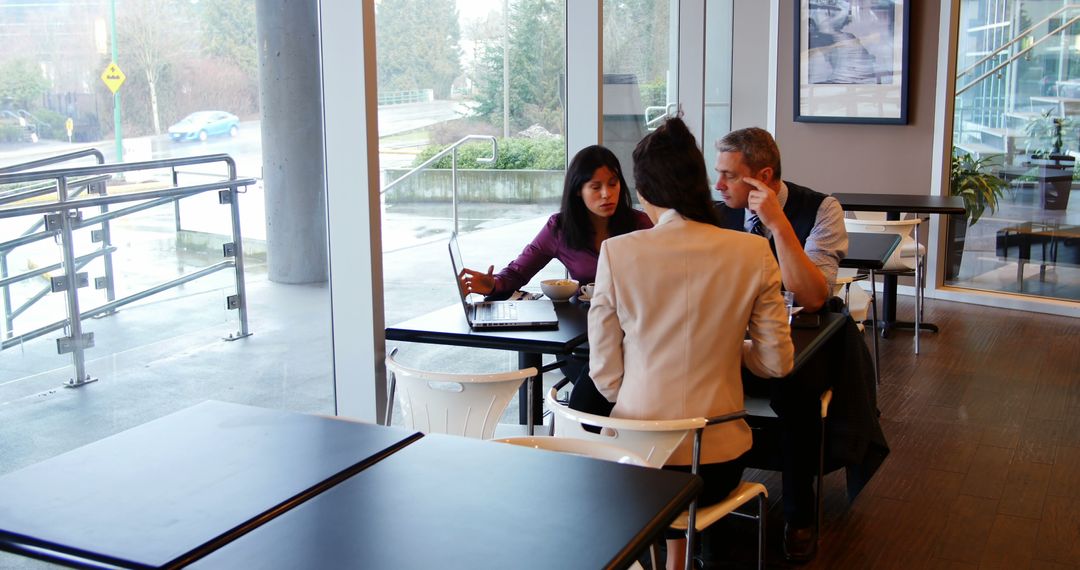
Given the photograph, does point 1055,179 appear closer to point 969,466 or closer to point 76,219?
point 969,466

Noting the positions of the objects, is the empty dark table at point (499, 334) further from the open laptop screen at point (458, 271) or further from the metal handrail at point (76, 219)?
the metal handrail at point (76, 219)

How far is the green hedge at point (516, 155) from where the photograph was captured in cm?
434

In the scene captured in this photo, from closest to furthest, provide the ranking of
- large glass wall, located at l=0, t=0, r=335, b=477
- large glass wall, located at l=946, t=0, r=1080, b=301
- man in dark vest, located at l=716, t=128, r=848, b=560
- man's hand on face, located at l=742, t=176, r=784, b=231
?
large glass wall, located at l=0, t=0, r=335, b=477
man in dark vest, located at l=716, t=128, r=848, b=560
man's hand on face, located at l=742, t=176, r=784, b=231
large glass wall, located at l=946, t=0, r=1080, b=301

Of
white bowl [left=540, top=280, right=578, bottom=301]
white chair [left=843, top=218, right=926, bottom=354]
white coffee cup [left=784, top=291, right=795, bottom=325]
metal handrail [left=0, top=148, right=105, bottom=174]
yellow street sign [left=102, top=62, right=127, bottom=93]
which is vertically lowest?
white chair [left=843, top=218, right=926, bottom=354]

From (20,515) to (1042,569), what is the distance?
A: 291cm

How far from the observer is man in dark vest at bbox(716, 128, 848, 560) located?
10.5 ft

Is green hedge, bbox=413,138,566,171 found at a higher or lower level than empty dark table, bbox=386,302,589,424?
higher

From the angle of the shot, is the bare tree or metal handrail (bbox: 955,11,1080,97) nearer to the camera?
the bare tree

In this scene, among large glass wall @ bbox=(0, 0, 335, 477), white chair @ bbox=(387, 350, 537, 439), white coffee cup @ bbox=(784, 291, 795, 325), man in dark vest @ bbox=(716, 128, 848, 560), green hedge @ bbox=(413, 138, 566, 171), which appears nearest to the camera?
large glass wall @ bbox=(0, 0, 335, 477)

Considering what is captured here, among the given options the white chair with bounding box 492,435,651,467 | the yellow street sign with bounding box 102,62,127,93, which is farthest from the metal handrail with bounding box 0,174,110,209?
the white chair with bounding box 492,435,651,467

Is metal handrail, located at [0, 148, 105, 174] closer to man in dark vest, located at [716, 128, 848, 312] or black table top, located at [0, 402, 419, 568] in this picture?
black table top, located at [0, 402, 419, 568]

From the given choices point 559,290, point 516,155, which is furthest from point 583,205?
point 516,155

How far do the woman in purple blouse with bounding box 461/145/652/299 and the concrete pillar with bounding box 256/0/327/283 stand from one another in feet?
2.13

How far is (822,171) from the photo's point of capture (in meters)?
7.89
